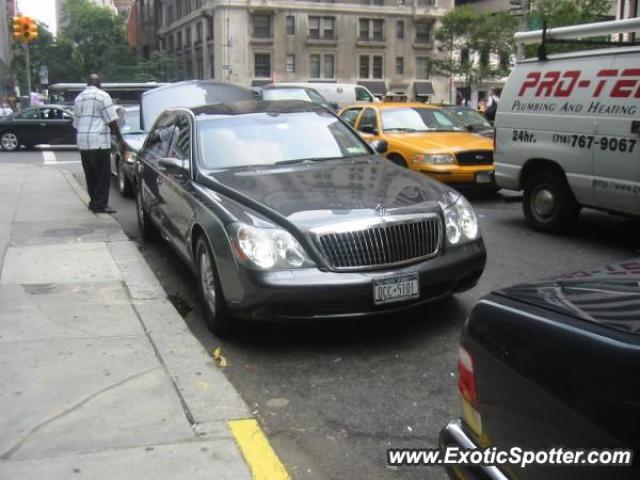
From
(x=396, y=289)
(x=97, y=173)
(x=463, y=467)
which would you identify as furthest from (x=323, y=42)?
(x=463, y=467)

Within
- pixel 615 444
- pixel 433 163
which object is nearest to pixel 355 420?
pixel 615 444

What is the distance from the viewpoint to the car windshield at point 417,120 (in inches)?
488

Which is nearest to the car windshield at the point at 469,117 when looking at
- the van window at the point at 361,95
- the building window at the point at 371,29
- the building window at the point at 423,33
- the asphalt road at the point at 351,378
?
the asphalt road at the point at 351,378

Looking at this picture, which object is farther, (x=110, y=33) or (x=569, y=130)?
(x=110, y=33)

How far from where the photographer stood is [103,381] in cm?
416

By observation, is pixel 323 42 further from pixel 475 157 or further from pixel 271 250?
pixel 271 250

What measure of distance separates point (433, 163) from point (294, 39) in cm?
5663

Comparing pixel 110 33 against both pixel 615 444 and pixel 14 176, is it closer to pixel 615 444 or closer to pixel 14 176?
pixel 14 176

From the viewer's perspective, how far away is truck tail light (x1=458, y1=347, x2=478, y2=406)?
227 centimetres

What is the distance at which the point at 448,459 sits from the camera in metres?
2.25

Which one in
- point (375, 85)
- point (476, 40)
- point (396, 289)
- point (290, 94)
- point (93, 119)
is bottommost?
point (396, 289)

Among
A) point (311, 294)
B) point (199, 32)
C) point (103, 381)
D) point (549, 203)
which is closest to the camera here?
point (103, 381)

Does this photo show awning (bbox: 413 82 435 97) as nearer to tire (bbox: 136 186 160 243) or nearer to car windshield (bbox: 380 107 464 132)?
car windshield (bbox: 380 107 464 132)

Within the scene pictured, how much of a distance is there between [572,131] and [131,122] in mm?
8306
